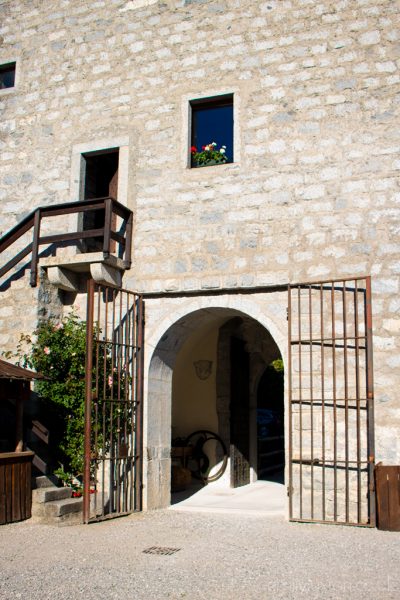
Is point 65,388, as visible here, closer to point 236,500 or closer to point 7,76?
point 236,500

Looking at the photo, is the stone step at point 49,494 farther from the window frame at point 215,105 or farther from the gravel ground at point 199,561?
the window frame at point 215,105

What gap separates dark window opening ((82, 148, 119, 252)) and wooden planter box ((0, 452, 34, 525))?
9.32 feet

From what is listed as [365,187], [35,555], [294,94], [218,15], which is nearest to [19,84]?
[218,15]

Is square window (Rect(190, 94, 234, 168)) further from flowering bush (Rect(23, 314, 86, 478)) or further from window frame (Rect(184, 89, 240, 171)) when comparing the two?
flowering bush (Rect(23, 314, 86, 478))

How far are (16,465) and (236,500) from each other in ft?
10.3

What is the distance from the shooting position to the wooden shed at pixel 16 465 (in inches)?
245

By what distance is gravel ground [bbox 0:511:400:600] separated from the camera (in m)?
4.02

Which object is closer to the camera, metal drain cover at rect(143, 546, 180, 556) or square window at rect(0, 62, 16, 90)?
metal drain cover at rect(143, 546, 180, 556)

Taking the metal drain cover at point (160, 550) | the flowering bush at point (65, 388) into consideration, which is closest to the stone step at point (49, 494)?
the flowering bush at point (65, 388)

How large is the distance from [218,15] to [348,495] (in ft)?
18.0

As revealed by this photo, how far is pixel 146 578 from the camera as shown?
14.1ft

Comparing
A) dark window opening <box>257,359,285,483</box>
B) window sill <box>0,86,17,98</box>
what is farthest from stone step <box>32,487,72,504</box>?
window sill <box>0,86,17,98</box>

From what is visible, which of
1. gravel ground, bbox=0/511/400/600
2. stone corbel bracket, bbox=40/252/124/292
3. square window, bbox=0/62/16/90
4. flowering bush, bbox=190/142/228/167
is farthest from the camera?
square window, bbox=0/62/16/90

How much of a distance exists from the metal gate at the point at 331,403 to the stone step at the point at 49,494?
226 centimetres
